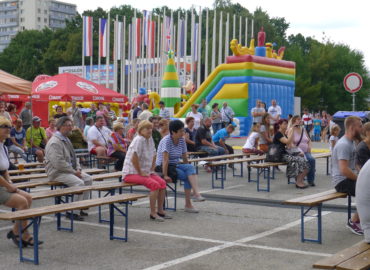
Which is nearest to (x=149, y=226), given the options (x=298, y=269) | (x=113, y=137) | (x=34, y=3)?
(x=298, y=269)

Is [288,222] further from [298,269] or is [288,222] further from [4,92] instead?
[4,92]

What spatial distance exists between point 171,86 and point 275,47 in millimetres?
46140

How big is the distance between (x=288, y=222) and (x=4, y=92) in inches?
429

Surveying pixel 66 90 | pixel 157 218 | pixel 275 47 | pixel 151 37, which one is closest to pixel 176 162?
pixel 157 218

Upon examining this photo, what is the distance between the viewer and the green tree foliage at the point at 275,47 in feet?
185

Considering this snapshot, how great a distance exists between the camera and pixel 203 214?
8758mm

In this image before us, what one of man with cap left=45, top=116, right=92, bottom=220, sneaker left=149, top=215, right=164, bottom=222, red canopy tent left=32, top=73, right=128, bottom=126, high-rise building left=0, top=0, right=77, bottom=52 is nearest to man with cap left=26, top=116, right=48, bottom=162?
red canopy tent left=32, top=73, right=128, bottom=126

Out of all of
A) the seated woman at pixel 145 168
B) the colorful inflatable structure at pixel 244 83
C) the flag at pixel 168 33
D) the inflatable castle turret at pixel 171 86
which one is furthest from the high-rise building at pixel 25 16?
the seated woman at pixel 145 168

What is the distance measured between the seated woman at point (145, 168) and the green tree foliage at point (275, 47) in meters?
33.2

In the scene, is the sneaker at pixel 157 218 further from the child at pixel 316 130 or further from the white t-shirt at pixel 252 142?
the child at pixel 316 130

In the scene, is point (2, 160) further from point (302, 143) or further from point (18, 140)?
point (18, 140)

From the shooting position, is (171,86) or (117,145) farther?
(171,86)

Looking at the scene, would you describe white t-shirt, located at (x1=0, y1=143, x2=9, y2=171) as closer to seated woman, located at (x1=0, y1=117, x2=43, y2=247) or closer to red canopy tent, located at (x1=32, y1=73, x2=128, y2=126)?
seated woman, located at (x1=0, y1=117, x2=43, y2=247)

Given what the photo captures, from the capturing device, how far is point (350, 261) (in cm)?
446
